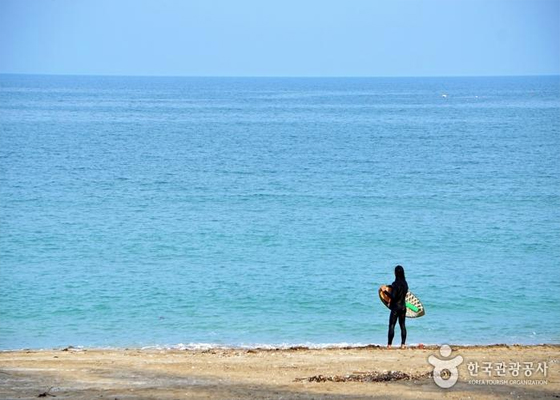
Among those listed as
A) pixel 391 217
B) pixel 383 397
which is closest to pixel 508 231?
pixel 391 217

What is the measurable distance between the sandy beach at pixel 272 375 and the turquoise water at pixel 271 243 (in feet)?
16.6

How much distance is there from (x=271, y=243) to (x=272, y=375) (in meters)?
19.6

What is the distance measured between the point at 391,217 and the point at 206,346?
759 inches

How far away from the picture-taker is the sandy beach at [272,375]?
1302 cm

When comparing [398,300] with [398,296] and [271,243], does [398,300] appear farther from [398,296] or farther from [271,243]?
[271,243]

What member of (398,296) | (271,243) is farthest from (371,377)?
(271,243)

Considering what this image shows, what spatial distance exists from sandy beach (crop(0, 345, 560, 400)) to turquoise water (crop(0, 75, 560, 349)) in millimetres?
5066

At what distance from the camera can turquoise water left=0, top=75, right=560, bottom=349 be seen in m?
23.5

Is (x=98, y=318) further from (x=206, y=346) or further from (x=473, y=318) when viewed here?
(x=473, y=318)

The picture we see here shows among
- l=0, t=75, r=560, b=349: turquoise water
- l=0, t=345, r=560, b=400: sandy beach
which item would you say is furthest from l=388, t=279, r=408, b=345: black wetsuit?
l=0, t=75, r=560, b=349: turquoise water

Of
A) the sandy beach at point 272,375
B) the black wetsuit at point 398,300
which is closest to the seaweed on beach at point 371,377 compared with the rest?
the sandy beach at point 272,375

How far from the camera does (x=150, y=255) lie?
1249 inches

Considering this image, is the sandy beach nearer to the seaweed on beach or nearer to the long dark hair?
the seaweed on beach

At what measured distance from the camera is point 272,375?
47.4ft
